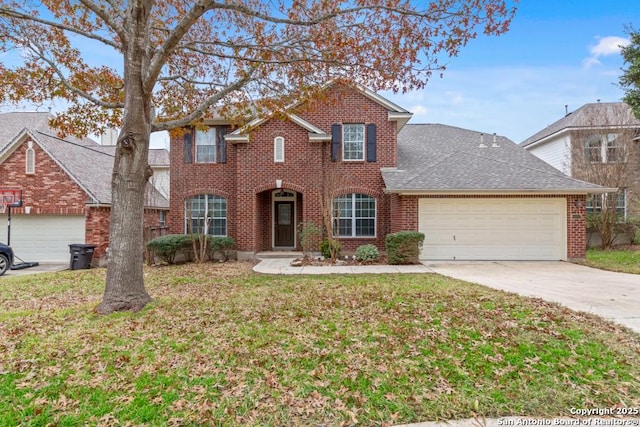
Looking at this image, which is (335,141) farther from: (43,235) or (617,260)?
(43,235)

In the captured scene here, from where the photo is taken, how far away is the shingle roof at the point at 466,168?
12273mm

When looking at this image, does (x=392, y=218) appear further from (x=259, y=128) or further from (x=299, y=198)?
(x=259, y=128)

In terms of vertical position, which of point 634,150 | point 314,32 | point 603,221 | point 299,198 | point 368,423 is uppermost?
point 314,32

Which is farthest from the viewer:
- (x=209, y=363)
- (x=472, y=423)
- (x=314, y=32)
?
(x=314, y=32)

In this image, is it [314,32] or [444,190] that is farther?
[444,190]

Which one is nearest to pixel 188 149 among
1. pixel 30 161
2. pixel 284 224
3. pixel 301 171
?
pixel 301 171

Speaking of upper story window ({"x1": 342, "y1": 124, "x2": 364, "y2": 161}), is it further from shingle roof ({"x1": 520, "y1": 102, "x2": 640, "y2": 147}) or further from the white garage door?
shingle roof ({"x1": 520, "y1": 102, "x2": 640, "y2": 147})

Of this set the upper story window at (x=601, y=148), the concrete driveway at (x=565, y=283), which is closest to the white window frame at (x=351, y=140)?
the concrete driveway at (x=565, y=283)

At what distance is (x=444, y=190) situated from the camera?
12.2m

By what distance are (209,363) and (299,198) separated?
11496 millimetres

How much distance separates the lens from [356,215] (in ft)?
46.6

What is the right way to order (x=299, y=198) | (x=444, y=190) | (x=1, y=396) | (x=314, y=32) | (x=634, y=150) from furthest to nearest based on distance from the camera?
(x=634, y=150) < (x=299, y=198) < (x=444, y=190) < (x=314, y=32) < (x=1, y=396)

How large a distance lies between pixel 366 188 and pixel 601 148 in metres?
12.7

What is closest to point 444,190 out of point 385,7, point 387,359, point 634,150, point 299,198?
point 299,198
